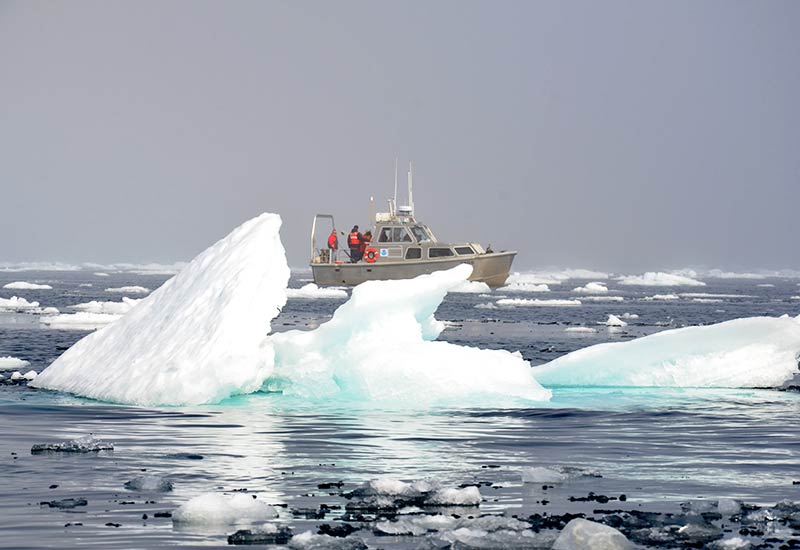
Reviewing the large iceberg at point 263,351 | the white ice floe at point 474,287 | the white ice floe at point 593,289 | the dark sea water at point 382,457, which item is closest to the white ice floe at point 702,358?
the dark sea water at point 382,457

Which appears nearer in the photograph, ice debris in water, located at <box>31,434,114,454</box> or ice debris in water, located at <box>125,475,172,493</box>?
ice debris in water, located at <box>125,475,172,493</box>

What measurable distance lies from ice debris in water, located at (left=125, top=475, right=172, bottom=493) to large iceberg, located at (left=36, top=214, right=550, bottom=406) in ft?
18.5

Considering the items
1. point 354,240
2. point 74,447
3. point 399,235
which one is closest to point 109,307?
point 354,240

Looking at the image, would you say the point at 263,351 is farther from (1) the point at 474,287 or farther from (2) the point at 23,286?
(1) the point at 474,287

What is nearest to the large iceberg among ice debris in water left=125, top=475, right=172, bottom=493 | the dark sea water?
the dark sea water

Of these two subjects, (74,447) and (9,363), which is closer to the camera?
(74,447)

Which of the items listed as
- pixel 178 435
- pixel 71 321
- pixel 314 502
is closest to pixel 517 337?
pixel 71 321

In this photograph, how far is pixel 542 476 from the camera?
1155cm

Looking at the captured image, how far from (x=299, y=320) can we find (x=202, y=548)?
3117cm

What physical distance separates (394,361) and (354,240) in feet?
151

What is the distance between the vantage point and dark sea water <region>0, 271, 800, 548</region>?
9.76 meters

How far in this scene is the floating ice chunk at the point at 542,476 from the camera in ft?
37.8

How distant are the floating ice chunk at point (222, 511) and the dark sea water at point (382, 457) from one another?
0.40ft

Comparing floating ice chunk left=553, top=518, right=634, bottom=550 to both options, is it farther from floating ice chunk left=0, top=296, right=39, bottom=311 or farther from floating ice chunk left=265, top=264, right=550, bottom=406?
floating ice chunk left=0, top=296, right=39, bottom=311
